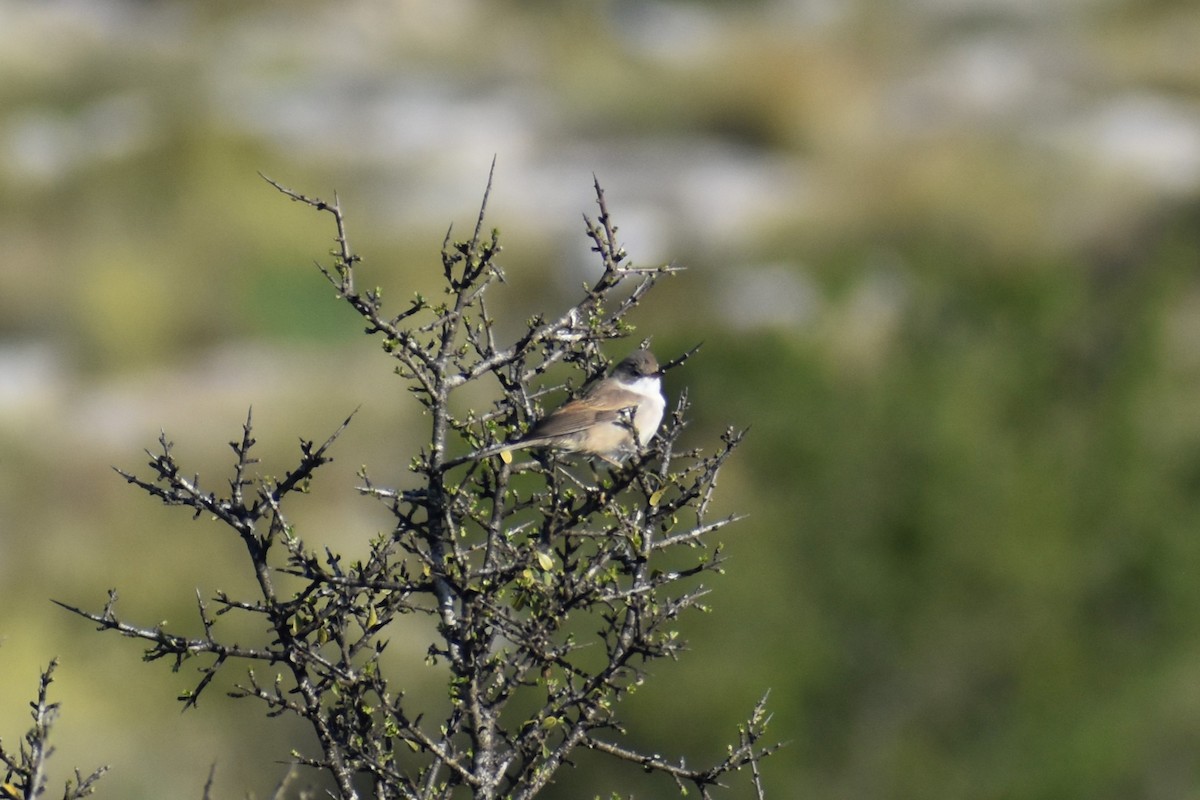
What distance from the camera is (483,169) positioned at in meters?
46.8

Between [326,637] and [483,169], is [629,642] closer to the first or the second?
[326,637]

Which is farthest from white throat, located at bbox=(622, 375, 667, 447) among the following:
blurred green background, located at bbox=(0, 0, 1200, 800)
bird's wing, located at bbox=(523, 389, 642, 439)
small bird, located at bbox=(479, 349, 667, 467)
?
blurred green background, located at bbox=(0, 0, 1200, 800)

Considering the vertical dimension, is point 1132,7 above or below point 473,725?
above

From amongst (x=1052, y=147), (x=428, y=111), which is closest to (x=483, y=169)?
(x=428, y=111)

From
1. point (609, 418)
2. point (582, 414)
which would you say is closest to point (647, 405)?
point (609, 418)

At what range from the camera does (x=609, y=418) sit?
832 centimetres

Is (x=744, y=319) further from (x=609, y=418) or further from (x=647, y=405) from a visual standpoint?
(x=609, y=418)

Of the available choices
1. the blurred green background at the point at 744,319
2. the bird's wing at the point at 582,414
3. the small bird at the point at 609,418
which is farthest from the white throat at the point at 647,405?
the blurred green background at the point at 744,319

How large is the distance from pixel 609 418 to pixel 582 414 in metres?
0.32

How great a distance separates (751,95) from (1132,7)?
37.6 feet

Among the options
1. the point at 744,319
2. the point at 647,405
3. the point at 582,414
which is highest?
the point at 744,319

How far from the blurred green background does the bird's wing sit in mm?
2524

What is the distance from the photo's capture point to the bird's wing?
7523 millimetres

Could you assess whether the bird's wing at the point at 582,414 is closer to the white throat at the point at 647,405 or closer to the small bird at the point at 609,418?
the small bird at the point at 609,418
